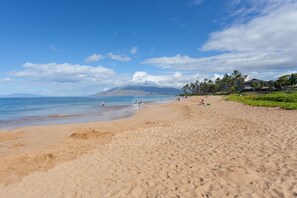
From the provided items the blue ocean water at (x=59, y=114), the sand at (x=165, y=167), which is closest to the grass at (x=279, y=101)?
the sand at (x=165, y=167)

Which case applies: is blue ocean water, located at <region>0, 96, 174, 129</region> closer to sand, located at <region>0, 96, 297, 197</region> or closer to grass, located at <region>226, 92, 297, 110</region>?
sand, located at <region>0, 96, 297, 197</region>

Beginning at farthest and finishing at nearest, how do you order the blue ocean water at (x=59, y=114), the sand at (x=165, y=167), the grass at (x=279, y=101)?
the blue ocean water at (x=59, y=114)
the grass at (x=279, y=101)
the sand at (x=165, y=167)

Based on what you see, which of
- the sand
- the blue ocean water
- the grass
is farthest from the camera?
the blue ocean water

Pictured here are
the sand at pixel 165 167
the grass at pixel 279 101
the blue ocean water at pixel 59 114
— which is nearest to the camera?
the sand at pixel 165 167

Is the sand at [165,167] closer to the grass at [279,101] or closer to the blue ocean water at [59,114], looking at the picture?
the grass at [279,101]

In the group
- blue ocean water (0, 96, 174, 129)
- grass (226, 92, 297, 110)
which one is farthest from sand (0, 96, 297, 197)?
blue ocean water (0, 96, 174, 129)

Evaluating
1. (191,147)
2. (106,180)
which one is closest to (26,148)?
(106,180)

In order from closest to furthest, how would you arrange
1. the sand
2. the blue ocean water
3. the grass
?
the sand, the grass, the blue ocean water

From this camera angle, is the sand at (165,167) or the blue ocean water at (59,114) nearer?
the sand at (165,167)

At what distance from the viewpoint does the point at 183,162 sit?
25.8ft

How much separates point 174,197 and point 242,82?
12714 centimetres

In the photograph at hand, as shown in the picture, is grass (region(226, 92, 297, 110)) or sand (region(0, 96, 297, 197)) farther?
grass (region(226, 92, 297, 110))

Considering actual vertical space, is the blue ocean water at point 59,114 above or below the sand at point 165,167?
below

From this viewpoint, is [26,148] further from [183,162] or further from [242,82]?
[242,82]
